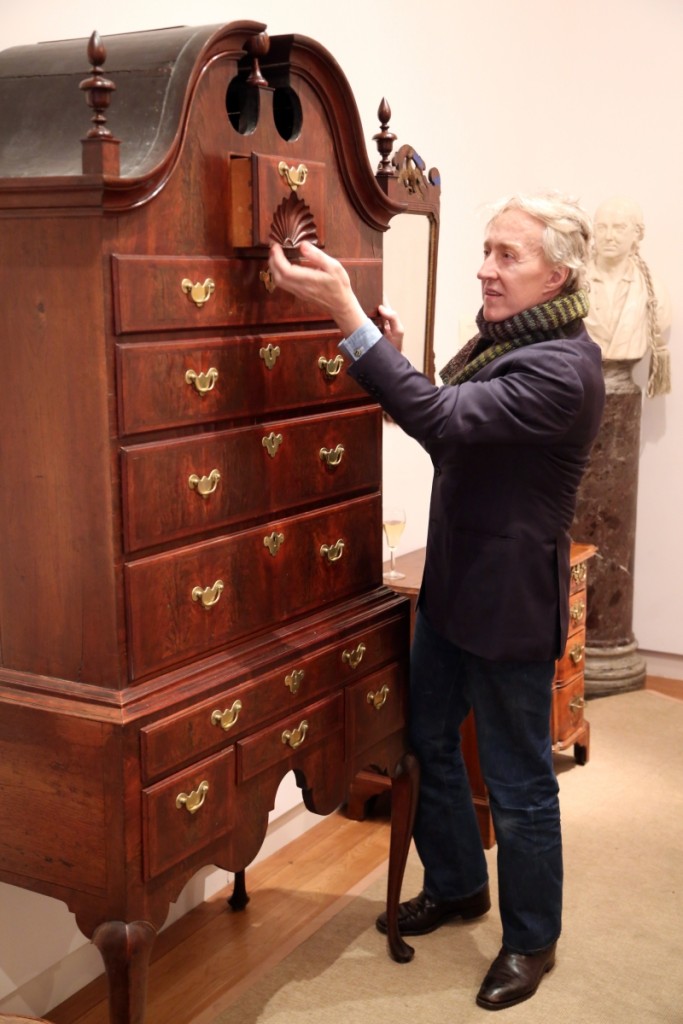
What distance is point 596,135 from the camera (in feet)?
18.7

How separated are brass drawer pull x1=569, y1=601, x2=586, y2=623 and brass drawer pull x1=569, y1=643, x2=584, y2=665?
0.31ft

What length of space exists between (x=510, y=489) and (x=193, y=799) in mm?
1046

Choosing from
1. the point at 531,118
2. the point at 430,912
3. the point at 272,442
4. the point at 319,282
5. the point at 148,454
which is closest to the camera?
the point at 148,454

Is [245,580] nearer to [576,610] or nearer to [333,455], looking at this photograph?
[333,455]

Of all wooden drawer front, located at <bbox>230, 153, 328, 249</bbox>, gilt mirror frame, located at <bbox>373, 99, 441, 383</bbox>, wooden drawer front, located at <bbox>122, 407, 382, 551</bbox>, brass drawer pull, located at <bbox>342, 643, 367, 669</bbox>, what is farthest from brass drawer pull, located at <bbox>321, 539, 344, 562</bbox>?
gilt mirror frame, located at <bbox>373, 99, 441, 383</bbox>

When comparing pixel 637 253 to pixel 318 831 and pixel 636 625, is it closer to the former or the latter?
pixel 636 625

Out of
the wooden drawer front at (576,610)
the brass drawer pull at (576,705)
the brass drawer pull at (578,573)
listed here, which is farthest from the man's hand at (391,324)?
the brass drawer pull at (576,705)

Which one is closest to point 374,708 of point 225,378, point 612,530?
point 225,378

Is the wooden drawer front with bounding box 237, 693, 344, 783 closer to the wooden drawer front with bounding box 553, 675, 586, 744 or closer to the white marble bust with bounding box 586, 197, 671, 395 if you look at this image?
the wooden drawer front with bounding box 553, 675, 586, 744

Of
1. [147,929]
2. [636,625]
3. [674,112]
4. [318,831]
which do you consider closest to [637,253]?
[674,112]

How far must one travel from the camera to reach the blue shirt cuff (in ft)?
8.26

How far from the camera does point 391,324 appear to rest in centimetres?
291

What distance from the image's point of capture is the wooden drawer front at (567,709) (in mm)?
4281

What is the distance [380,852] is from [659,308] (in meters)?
2.79
